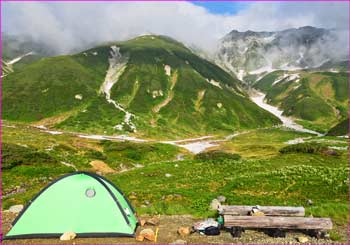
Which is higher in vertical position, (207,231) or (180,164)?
(180,164)

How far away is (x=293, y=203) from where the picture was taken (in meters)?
28.8

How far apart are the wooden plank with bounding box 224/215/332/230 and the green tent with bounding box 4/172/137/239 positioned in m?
5.64

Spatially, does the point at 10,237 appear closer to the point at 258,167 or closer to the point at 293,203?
the point at 293,203

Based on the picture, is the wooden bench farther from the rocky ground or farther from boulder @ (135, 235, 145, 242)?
boulder @ (135, 235, 145, 242)

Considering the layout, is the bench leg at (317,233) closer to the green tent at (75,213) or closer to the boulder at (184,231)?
the boulder at (184,231)

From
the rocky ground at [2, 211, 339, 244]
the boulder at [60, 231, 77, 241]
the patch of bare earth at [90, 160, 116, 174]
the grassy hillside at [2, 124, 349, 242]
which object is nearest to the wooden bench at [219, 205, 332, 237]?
the rocky ground at [2, 211, 339, 244]

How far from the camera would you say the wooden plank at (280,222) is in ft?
61.9

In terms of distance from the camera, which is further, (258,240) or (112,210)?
(112,210)

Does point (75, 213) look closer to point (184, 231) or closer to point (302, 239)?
point (184, 231)

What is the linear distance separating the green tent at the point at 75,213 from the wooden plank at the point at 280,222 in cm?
564

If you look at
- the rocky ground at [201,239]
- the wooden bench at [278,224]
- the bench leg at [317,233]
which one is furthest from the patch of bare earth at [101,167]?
the bench leg at [317,233]

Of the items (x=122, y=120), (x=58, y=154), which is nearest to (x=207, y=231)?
(x=58, y=154)

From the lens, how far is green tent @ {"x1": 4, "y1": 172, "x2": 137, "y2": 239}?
19.1 m

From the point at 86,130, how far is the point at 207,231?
145 metres
